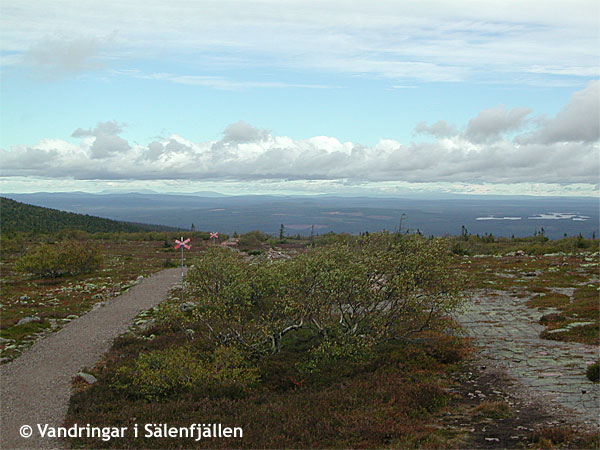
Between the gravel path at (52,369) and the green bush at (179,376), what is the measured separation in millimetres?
1807

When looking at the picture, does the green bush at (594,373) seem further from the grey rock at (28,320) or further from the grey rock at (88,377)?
the grey rock at (28,320)

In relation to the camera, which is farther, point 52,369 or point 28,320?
point 28,320

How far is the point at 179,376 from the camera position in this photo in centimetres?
1305

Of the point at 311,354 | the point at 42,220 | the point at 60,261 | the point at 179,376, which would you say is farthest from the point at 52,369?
the point at 42,220

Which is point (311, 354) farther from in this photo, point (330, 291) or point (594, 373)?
point (594, 373)

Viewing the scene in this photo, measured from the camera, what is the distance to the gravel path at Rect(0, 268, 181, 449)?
11.1 meters

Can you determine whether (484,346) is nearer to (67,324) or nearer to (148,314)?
(148,314)

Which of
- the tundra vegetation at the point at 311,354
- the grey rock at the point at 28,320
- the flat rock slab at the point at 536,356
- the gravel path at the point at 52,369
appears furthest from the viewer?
the grey rock at the point at 28,320

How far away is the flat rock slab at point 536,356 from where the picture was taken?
10.9 m

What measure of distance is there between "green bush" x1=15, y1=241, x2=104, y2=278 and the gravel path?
12481 mm

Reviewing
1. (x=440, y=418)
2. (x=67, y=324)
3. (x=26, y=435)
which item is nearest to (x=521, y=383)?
(x=440, y=418)

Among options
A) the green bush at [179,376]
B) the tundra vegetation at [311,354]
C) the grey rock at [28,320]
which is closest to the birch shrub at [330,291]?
the tundra vegetation at [311,354]

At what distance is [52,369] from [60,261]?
2337 centimetres

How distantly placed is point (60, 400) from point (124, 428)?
339cm
